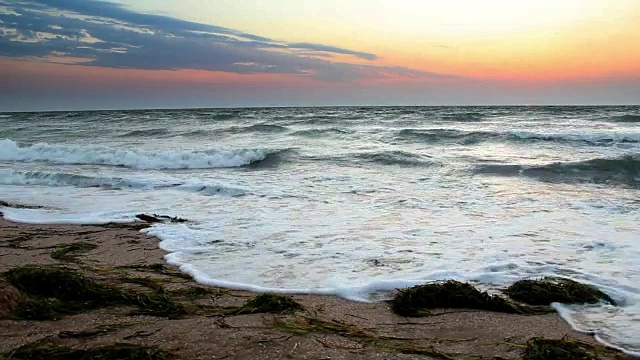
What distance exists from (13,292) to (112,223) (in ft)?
11.2

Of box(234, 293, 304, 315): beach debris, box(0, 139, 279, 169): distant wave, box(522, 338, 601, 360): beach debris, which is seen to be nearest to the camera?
box(522, 338, 601, 360): beach debris

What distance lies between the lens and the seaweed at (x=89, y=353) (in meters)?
2.62

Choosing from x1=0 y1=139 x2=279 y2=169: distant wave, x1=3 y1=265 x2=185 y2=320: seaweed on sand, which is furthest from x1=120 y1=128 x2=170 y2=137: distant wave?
x1=3 y1=265 x2=185 y2=320: seaweed on sand

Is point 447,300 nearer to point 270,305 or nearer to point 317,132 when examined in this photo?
point 270,305

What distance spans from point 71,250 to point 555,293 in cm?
470

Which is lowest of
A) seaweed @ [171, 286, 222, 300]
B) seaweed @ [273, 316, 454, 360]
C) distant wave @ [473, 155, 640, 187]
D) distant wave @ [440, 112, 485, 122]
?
seaweed @ [171, 286, 222, 300]

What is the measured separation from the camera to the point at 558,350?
2.80m

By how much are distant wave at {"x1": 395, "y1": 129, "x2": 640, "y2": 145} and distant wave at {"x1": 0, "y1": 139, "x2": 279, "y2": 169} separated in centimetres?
744

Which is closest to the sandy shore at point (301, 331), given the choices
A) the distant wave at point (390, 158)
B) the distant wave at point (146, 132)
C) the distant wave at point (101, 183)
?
the distant wave at point (101, 183)

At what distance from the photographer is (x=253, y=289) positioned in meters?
4.09

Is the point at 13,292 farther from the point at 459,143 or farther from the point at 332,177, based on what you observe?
the point at 459,143

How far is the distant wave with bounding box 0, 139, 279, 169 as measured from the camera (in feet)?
49.6

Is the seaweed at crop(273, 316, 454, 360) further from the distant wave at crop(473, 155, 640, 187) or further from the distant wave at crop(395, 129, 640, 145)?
the distant wave at crop(395, 129, 640, 145)

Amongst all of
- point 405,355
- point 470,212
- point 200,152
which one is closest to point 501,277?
point 405,355
